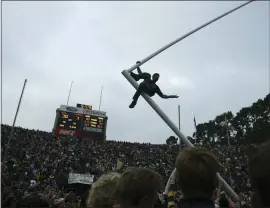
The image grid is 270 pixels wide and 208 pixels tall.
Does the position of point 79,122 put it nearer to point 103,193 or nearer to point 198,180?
point 103,193

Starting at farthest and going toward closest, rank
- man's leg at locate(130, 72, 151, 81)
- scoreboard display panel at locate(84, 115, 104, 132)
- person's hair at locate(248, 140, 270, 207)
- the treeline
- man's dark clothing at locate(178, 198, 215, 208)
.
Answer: the treeline < scoreboard display panel at locate(84, 115, 104, 132) < man's leg at locate(130, 72, 151, 81) < man's dark clothing at locate(178, 198, 215, 208) < person's hair at locate(248, 140, 270, 207)

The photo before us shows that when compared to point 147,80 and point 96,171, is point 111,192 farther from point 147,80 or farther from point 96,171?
point 96,171

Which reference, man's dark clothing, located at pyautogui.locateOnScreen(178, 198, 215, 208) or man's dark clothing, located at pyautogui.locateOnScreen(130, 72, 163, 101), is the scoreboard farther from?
man's dark clothing, located at pyautogui.locateOnScreen(178, 198, 215, 208)

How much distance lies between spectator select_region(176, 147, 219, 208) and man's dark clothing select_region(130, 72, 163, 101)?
7.81 metres

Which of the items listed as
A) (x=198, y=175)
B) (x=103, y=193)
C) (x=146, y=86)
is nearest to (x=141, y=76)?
(x=146, y=86)

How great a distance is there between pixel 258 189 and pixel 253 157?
18 centimetres

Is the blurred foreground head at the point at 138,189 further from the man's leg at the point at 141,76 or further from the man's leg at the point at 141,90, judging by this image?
the man's leg at the point at 141,76

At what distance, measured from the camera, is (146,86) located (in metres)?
10.0

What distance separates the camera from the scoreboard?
42.2 metres

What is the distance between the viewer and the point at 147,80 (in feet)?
33.2

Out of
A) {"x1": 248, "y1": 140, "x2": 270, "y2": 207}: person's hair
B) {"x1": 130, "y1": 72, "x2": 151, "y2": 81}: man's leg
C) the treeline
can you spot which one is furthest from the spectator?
the treeline

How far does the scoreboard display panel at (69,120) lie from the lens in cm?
4231

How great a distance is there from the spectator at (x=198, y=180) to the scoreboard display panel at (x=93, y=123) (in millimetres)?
42091

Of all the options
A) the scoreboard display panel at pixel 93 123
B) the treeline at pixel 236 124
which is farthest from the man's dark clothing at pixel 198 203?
the treeline at pixel 236 124
